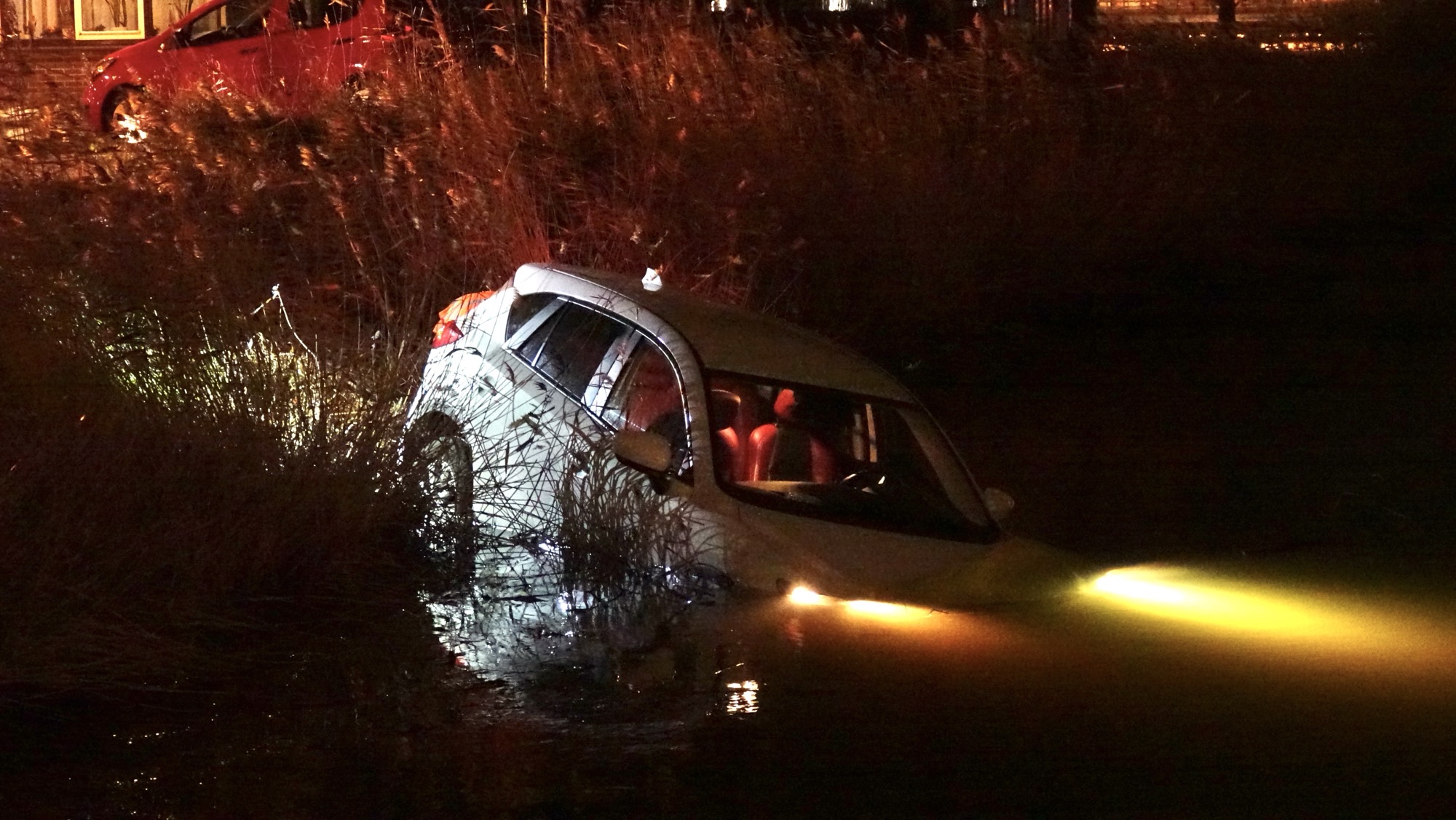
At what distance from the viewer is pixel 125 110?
13453 millimetres

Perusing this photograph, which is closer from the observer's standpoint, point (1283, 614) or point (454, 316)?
point (1283, 614)

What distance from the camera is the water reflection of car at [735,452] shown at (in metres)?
6.54

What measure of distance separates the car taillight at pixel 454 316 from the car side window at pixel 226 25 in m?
6.27

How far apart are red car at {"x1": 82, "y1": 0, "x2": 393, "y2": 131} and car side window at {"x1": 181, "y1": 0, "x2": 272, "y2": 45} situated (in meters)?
0.01

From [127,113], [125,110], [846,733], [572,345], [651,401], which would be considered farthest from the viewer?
[125,110]

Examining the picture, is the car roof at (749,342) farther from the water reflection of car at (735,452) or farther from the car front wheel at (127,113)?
the car front wheel at (127,113)

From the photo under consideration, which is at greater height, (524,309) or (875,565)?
(524,309)

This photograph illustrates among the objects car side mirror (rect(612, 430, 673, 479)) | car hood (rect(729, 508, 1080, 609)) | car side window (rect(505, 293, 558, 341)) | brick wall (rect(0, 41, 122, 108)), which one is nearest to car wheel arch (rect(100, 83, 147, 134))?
brick wall (rect(0, 41, 122, 108))

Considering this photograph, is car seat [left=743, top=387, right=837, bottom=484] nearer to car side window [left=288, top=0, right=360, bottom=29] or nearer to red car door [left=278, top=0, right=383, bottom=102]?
red car door [left=278, top=0, right=383, bottom=102]

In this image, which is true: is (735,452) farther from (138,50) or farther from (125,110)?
(138,50)

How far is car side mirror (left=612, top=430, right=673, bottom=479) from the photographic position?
6.42 meters

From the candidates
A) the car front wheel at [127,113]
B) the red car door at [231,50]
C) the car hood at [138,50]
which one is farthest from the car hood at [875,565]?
the car hood at [138,50]

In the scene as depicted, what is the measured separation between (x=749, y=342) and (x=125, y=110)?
8.24 m

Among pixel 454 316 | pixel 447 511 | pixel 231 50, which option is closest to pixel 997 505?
pixel 447 511
